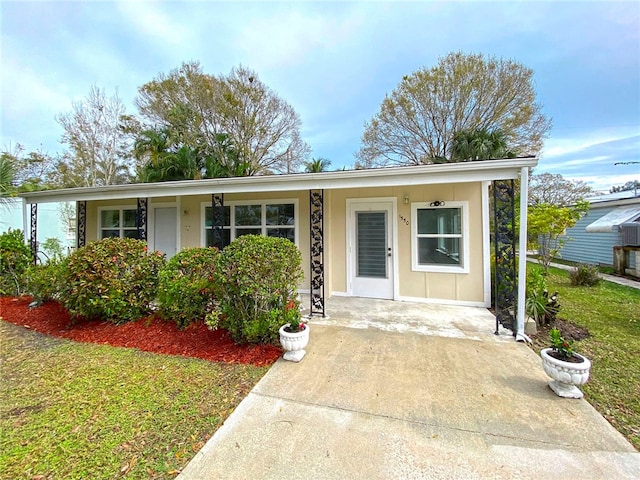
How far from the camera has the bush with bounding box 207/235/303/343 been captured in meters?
3.51

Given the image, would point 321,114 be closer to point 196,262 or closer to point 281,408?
point 196,262

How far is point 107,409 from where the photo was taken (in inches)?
99.6

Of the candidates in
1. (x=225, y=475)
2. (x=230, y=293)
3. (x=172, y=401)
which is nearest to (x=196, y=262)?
(x=230, y=293)

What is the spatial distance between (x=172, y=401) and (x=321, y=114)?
16169 millimetres

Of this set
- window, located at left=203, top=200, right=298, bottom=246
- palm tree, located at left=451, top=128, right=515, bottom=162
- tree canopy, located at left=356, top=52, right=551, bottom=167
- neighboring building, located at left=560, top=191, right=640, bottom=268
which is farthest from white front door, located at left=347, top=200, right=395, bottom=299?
tree canopy, located at left=356, top=52, right=551, bottom=167

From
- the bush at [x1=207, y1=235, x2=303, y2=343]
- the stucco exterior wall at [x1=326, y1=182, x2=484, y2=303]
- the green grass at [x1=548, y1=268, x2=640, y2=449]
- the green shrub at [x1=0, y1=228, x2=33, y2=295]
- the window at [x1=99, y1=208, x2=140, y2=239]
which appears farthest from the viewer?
the window at [x1=99, y1=208, x2=140, y2=239]

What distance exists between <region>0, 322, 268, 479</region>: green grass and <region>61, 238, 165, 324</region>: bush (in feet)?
2.19

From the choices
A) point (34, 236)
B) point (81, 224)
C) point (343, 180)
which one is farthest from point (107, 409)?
point (81, 224)

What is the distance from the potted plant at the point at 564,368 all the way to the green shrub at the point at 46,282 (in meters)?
6.93

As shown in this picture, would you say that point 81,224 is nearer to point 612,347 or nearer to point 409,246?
point 409,246

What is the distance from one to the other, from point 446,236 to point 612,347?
111 inches

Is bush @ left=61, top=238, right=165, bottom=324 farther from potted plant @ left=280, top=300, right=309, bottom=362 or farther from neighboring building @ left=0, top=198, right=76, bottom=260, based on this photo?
neighboring building @ left=0, top=198, right=76, bottom=260

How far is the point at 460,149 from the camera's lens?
35.2 ft

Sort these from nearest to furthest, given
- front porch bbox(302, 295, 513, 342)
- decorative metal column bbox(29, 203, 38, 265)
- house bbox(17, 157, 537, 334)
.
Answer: front porch bbox(302, 295, 513, 342) → house bbox(17, 157, 537, 334) → decorative metal column bbox(29, 203, 38, 265)
